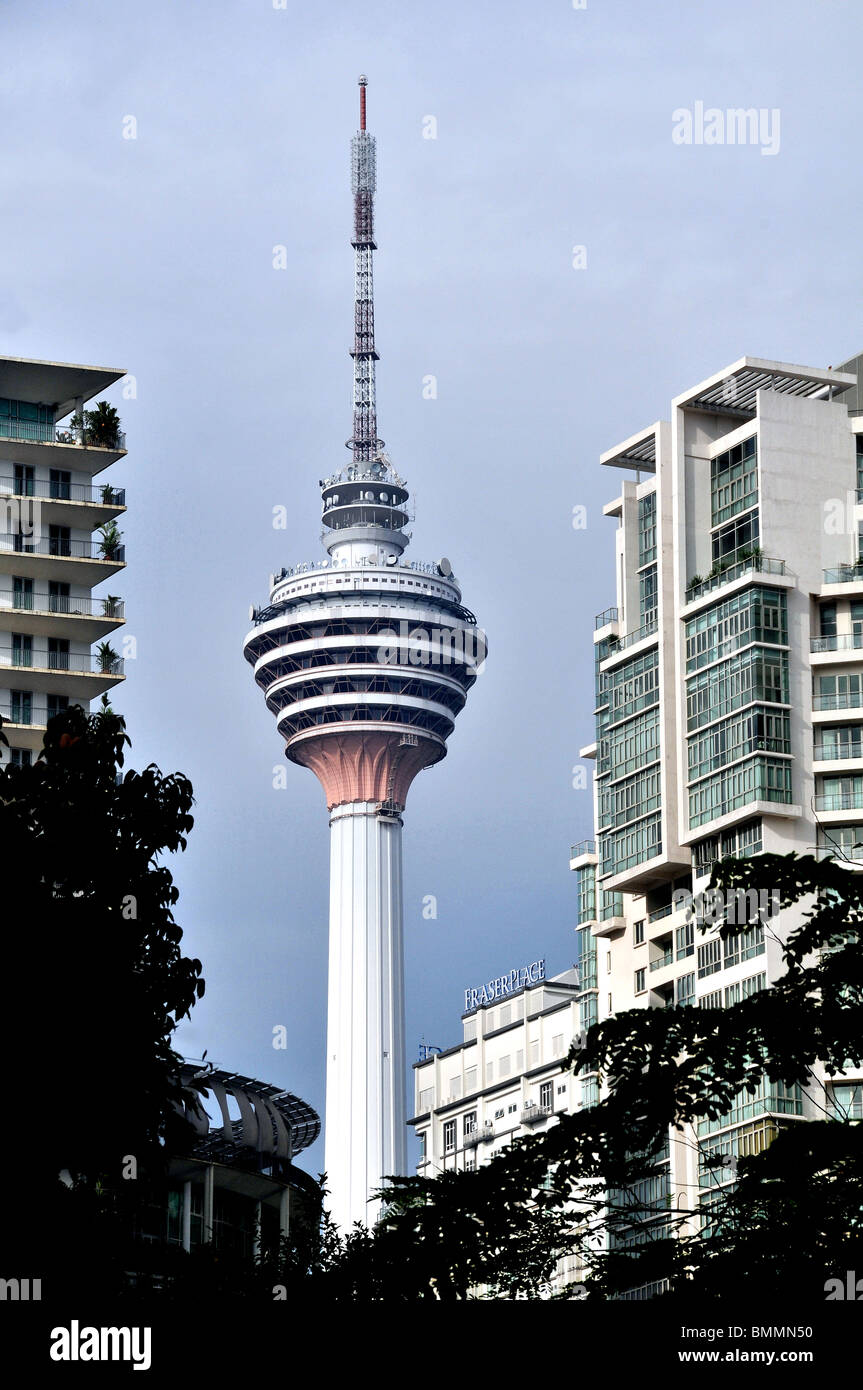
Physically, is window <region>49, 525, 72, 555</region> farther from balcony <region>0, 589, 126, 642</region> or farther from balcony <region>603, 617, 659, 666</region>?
balcony <region>603, 617, 659, 666</region>

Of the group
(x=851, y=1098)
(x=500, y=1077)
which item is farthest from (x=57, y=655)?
(x=500, y=1077)

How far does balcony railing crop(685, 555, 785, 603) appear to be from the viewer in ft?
387

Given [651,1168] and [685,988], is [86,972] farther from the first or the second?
[685,988]

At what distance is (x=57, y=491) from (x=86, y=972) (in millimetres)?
80813

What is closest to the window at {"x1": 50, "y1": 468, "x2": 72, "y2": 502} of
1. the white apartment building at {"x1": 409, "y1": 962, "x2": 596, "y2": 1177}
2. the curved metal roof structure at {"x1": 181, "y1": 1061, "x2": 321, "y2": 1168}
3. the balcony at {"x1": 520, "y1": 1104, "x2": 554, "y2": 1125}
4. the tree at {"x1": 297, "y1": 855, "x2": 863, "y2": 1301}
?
the curved metal roof structure at {"x1": 181, "y1": 1061, "x2": 321, "y2": 1168}

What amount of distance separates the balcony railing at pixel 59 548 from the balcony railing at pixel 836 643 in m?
34.8

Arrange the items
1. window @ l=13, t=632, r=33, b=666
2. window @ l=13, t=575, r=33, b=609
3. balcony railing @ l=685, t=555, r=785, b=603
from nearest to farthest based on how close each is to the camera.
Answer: window @ l=13, t=632, r=33, b=666, window @ l=13, t=575, r=33, b=609, balcony railing @ l=685, t=555, r=785, b=603

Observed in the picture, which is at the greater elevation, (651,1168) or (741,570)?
(741,570)

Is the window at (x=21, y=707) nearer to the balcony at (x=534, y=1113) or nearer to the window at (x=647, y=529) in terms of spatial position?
the window at (x=647, y=529)

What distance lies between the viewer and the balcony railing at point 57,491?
10669 centimetres

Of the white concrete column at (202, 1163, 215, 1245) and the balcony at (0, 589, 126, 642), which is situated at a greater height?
the balcony at (0, 589, 126, 642)

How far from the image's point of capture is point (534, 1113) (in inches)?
6196

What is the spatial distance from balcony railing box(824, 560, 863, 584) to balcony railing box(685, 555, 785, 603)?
2.87 m
